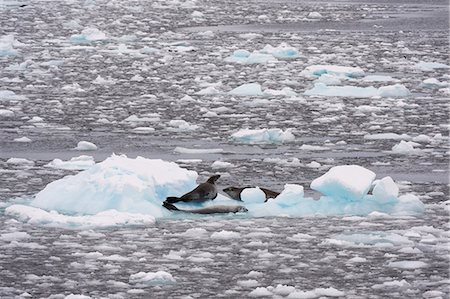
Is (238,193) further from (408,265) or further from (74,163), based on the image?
(408,265)

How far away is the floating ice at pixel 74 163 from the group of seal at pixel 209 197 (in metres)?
1.25

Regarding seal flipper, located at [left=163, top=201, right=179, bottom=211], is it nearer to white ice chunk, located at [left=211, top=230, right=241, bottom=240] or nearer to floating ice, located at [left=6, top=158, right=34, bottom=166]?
white ice chunk, located at [left=211, top=230, right=241, bottom=240]

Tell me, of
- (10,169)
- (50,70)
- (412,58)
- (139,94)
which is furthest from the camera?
(412,58)

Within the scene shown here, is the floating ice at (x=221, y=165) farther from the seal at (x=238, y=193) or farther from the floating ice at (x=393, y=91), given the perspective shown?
the floating ice at (x=393, y=91)

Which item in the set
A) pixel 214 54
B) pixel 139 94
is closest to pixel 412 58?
pixel 214 54

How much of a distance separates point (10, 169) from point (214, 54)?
27.2 feet

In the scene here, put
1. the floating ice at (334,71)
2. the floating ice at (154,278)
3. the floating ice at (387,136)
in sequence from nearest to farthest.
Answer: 1. the floating ice at (154,278)
2. the floating ice at (387,136)
3. the floating ice at (334,71)

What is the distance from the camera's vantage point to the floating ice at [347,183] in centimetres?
654

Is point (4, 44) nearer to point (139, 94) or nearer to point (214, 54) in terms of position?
point (214, 54)

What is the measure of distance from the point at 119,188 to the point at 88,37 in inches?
451

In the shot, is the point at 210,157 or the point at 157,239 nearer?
the point at 157,239

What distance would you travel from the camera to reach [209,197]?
22.1 feet

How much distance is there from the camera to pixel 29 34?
18.7 meters

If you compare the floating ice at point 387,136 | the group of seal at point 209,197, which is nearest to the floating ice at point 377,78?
the floating ice at point 387,136
